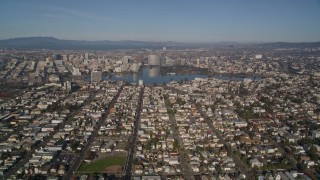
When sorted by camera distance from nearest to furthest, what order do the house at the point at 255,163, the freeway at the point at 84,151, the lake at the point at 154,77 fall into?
the freeway at the point at 84,151
the house at the point at 255,163
the lake at the point at 154,77

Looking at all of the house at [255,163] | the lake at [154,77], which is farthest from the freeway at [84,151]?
the lake at [154,77]

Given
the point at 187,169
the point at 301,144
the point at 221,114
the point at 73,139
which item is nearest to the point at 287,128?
the point at 301,144

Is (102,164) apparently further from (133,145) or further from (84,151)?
(133,145)

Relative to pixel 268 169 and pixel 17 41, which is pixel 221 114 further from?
pixel 17 41

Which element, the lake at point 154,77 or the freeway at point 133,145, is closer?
the freeway at point 133,145

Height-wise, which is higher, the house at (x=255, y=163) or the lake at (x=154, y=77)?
the lake at (x=154, y=77)

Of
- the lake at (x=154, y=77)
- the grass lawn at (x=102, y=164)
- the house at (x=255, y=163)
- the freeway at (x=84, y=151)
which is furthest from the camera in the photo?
the lake at (x=154, y=77)

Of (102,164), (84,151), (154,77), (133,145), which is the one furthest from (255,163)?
(154,77)

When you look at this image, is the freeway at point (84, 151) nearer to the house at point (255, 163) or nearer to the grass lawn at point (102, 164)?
the grass lawn at point (102, 164)

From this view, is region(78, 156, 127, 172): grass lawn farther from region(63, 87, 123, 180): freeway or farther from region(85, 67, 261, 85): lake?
region(85, 67, 261, 85): lake

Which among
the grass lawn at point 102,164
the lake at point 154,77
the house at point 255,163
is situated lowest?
the grass lawn at point 102,164
